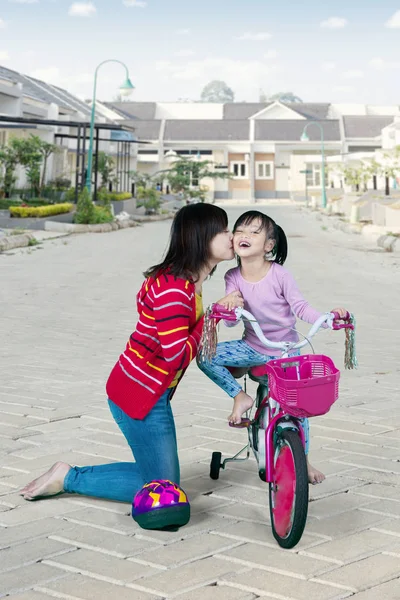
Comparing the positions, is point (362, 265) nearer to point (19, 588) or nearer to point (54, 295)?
point (54, 295)

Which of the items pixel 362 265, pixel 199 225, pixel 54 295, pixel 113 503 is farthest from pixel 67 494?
pixel 362 265

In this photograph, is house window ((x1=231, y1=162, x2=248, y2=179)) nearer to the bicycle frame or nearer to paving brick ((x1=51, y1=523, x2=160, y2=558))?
the bicycle frame

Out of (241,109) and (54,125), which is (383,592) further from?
(241,109)

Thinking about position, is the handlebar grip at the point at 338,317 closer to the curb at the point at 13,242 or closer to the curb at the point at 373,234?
the curb at the point at 13,242

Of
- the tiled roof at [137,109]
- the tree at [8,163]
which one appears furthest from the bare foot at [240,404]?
the tiled roof at [137,109]

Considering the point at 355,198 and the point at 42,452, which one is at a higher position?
the point at 355,198

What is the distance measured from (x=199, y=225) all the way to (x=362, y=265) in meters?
15.7

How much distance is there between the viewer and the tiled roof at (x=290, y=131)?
78125 millimetres

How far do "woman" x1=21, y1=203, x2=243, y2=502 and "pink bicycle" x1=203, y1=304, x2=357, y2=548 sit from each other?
0.17m

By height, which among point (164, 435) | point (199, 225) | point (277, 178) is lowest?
point (164, 435)

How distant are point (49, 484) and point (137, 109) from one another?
270 feet

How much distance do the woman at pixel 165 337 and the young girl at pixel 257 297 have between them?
0.36 ft

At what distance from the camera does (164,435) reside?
3980 mm

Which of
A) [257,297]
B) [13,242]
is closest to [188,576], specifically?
[257,297]
